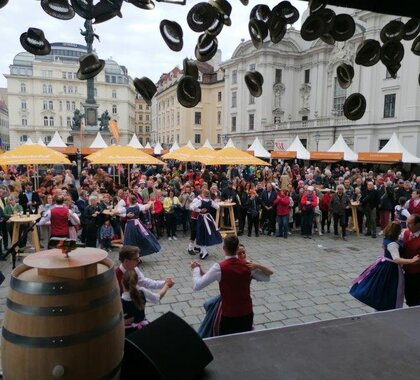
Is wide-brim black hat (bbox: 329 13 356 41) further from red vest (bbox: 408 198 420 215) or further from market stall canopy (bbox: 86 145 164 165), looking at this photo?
market stall canopy (bbox: 86 145 164 165)

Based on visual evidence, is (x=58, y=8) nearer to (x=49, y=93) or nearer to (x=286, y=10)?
(x=286, y=10)

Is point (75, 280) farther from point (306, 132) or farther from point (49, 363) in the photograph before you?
point (306, 132)

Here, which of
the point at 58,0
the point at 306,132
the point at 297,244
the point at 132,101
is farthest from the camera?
the point at 132,101

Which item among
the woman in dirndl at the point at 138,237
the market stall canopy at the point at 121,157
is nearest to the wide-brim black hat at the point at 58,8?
the woman in dirndl at the point at 138,237

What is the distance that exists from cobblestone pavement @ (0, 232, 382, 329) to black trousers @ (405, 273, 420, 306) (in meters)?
1.36

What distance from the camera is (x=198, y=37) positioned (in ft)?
8.52

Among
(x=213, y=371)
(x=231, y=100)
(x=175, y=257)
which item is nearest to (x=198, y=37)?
(x=213, y=371)

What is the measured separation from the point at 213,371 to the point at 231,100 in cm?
5492

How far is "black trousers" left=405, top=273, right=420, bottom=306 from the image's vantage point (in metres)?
5.12

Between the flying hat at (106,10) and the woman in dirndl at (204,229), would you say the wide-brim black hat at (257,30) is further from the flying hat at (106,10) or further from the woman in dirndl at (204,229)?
the woman in dirndl at (204,229)

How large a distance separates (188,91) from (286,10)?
36.9 inches

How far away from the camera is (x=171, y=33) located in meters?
2.47

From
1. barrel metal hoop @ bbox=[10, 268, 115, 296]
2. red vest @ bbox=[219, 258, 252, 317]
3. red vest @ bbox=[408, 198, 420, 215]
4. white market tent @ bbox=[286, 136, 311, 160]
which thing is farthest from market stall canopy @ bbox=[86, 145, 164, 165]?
white market tent @ bbox=[286, 136, 311, 160]

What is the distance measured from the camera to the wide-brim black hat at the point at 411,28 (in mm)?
2865
